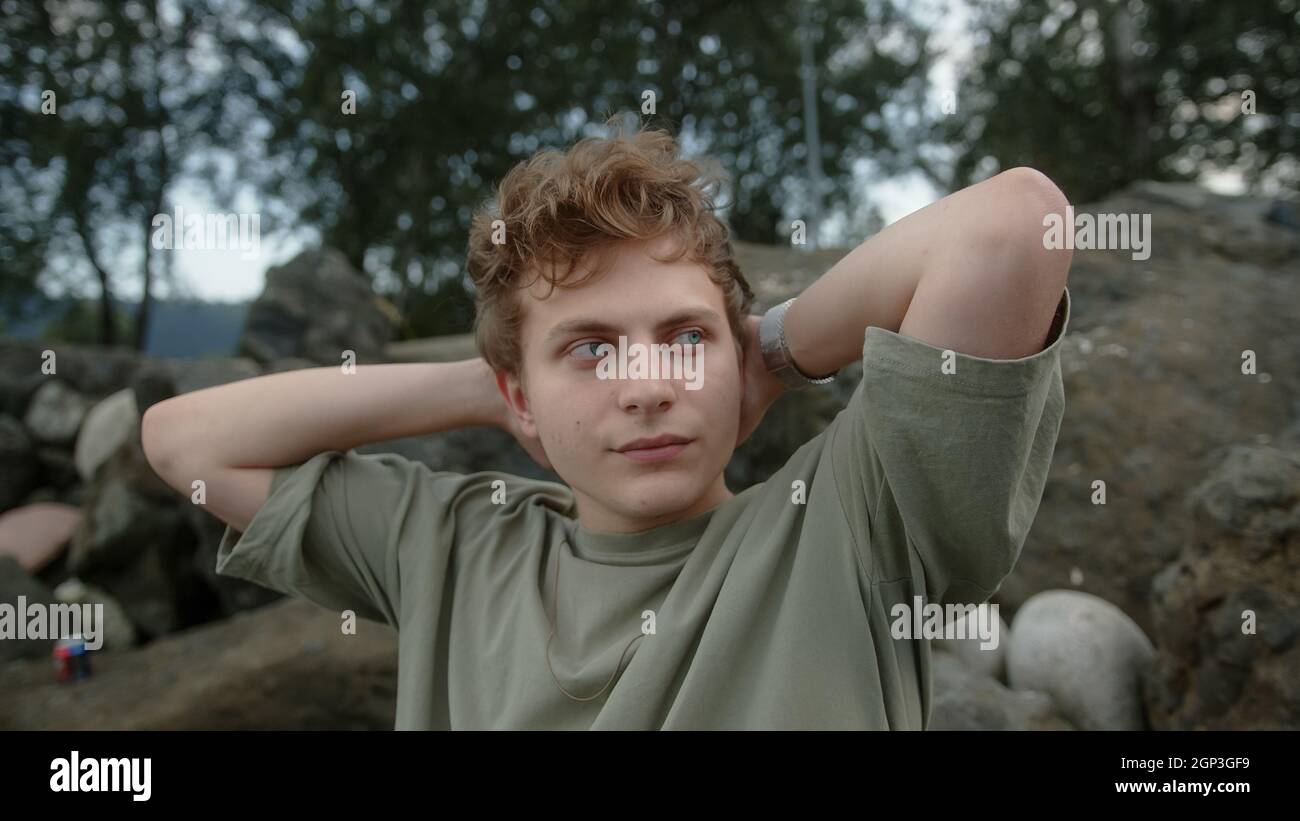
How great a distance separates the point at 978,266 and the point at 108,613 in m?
4.94

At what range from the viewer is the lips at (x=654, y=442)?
1.42 meters

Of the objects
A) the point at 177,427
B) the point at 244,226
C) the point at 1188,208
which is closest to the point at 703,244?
the point at 177,427

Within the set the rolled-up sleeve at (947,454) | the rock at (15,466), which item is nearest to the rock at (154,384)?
the rock at (15,466)

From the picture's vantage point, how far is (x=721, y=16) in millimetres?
15508

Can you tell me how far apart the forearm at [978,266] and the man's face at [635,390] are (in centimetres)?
30

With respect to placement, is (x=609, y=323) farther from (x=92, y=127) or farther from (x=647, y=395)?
(x=92, y=127)

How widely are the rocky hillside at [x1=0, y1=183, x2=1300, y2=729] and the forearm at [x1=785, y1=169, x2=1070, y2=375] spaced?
1.50m

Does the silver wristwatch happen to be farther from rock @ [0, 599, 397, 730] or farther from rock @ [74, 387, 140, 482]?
rock @ [74, 387, 140, 482]

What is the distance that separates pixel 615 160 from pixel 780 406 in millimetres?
2279

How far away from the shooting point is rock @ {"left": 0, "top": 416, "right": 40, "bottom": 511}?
6.95 m

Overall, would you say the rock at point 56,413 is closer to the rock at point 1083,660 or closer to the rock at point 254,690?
the rock at point 254,690

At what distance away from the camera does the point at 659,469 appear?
143cm

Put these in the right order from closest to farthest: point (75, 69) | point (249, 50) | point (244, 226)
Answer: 1. point (244, 226)
2. point (75, 69)
3. point (249, 50)

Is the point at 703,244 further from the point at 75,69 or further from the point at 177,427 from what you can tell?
the point at 75,69
